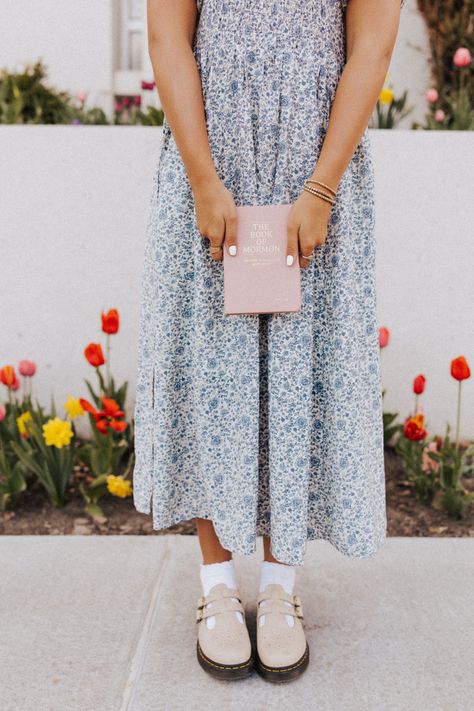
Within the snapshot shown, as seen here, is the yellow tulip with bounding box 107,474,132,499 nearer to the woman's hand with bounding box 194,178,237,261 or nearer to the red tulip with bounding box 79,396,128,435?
the red tulip with bounding box 79,396,128,435

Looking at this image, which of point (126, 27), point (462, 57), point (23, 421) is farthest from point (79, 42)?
point (23, 421)

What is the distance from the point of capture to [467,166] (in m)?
2.75

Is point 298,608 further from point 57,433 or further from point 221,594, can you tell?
point 57,433

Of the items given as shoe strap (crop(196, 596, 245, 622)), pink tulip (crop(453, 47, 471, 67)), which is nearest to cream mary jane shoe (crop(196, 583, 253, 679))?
shoe strap (crop(196, 596, 245, 622))

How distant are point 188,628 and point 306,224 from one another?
100 centimetres

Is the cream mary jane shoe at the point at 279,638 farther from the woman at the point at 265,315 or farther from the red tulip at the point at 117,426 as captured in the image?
the red tulip at the point at 117,426

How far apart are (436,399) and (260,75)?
1.88 m

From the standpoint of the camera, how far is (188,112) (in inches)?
53.1

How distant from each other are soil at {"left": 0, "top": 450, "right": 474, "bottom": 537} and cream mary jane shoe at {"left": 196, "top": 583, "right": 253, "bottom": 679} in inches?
27.8

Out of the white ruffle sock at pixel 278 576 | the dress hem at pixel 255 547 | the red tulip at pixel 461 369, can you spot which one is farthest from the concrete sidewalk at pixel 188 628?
the red tulip at pixel 461 369

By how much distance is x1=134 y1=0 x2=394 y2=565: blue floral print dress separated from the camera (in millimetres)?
1380

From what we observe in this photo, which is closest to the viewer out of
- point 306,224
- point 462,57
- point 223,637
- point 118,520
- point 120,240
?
point 306,224

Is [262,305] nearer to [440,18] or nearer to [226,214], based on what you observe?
[226,214]

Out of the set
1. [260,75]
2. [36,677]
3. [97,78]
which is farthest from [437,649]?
[97,78]
